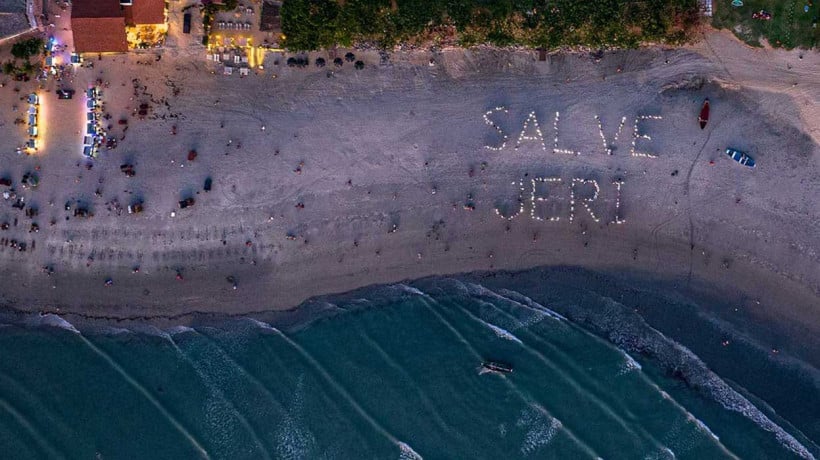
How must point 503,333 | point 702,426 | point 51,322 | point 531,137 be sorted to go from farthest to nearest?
point 531,137 → point 51,322 → point 503,333 → point 702,426

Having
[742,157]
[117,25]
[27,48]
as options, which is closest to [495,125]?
[742,157]

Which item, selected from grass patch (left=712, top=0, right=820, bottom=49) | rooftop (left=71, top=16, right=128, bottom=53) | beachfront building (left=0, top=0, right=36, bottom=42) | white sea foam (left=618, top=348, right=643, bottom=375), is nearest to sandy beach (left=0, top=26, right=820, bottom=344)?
grass patch (left=712, top=0, right=820, bottom=49)

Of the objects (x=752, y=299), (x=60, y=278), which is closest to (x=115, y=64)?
(x=60, y=278)

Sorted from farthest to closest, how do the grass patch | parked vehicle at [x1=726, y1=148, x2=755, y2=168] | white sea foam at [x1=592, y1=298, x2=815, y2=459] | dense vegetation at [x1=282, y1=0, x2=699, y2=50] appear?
parked vehicle at [x1=726, y1=148, x2=755, y2=168] → the grass patch → white sea foam at [x1=592, y1=298, x2=815, y2=459] → dense vegetation at [x1=282, y1=0, x2=699, y2=50]

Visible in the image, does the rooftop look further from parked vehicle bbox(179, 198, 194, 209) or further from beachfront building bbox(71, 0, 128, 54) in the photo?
parked vehicle bbox(179, 198, 194, 209)

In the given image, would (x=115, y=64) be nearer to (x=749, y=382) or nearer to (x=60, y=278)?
(x=60, y=278)

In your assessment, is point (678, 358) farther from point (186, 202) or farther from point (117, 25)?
point (117, 25)
